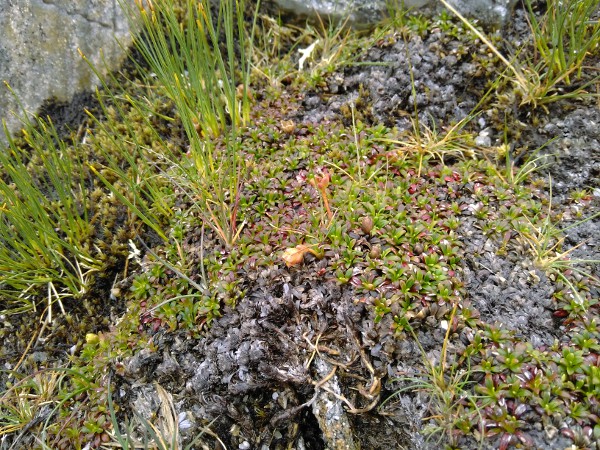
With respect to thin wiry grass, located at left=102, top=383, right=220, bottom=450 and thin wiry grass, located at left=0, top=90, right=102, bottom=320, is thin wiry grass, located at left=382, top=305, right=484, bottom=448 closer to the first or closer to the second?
thin wiry grass, located at left=102, top=383, right=220, bottom=450

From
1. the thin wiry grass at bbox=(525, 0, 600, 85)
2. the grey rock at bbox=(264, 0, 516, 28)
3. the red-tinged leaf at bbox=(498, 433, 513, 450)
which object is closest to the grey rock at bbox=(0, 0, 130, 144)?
the grey rock at bbox=(264, 0, 516, 28)

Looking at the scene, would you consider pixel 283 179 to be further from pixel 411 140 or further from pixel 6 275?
pixel 6 275

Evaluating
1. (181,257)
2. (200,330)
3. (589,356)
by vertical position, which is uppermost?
(181,257)

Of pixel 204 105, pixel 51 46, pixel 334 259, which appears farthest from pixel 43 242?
pixel 334 259

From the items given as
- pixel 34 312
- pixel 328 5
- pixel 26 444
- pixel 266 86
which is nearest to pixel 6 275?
pixel 34 312

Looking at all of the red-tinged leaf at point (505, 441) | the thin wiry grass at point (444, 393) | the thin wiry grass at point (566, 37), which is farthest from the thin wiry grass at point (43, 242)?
the thin wiry grass at point (566, 37)

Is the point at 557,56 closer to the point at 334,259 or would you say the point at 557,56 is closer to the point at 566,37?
the point at 566,37

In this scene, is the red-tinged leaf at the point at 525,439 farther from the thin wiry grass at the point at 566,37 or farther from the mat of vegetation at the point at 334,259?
the thin wiry grass at the point at 566,37
